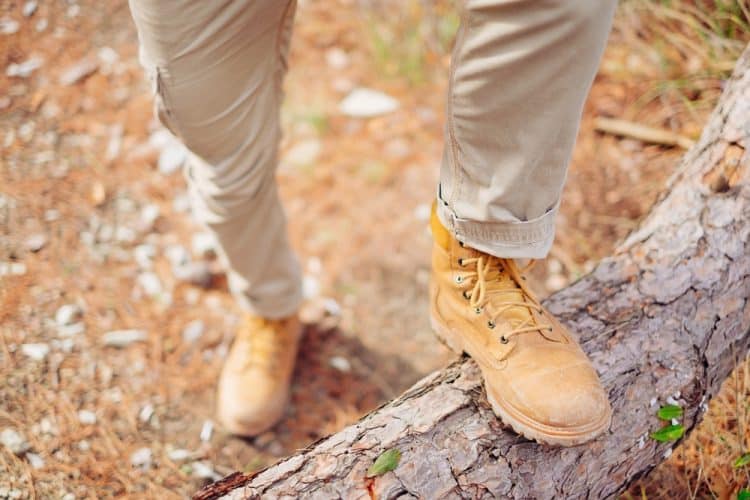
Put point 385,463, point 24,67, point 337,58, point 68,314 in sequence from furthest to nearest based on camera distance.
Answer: point 337,58 < point 24,67 < point 68,314 < point 385,463

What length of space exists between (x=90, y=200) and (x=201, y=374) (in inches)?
31.4

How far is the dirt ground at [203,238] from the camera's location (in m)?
1.67

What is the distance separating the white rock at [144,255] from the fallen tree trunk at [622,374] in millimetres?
1215

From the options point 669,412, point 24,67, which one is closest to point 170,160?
point 24,67

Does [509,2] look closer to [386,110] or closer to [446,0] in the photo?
[386,110]

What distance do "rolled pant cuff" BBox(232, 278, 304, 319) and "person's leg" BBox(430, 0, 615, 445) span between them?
55 centimetres

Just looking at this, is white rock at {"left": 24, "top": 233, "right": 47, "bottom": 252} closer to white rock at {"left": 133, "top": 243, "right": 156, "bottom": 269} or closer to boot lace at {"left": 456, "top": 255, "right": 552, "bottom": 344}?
white rock at {"left": 133, "top": 243, "right": 156, "bottom": 269}

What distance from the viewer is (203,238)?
228 centimetres

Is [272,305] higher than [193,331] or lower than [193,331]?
higher

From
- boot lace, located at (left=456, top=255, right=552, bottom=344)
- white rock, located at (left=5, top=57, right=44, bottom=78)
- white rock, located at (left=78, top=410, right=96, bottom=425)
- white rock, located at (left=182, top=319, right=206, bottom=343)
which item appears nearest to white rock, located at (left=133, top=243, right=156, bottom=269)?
white rock, located at (left=182, top=319, right=206, bottom=343)

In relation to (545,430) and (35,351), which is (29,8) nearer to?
(35,351)

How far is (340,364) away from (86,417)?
0.78m

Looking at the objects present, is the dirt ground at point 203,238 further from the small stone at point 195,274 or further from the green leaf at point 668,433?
the green leaf at point 668,433

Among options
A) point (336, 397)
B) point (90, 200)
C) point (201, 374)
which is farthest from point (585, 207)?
point (90, 200)
